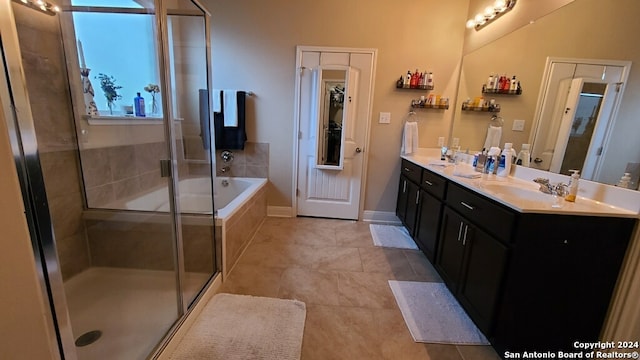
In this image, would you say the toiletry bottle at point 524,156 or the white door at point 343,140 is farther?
the white door at point 343,140

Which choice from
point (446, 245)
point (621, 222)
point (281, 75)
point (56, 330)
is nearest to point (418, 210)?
point (446, 245)

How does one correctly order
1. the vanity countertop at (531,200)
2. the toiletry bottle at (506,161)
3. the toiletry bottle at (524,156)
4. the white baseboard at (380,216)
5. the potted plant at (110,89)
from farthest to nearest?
the white baseboard at (380,216)
the toiletry bottle at (506,161)
the toiletry bottle at (524,156)
the potted plant at (110,89)
the vanity countertop at (531,200)

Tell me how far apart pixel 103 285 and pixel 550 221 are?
2.53 m

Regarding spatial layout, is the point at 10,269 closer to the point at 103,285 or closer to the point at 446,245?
the point at 103,285

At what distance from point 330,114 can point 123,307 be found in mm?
2485

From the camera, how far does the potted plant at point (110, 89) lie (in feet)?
5.99

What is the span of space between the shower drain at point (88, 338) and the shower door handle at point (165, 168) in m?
0.87

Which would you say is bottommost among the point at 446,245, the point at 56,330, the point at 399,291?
the point at 399,291

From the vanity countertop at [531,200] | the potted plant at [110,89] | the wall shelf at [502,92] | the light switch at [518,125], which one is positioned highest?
the wall shelf at [502,92]

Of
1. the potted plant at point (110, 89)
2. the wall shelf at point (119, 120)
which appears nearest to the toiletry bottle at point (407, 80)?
the wall shelf at point (119, 120)

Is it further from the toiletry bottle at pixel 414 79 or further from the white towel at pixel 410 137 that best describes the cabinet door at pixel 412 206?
the toiletry bottle at pixel 414 79

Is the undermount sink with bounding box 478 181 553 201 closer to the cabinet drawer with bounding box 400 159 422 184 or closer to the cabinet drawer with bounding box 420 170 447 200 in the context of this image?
the cabinet drawer with bounding box 420 170 447 200

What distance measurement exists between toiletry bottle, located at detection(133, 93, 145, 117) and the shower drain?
1.41 m

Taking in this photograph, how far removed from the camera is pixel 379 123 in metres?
3.06
